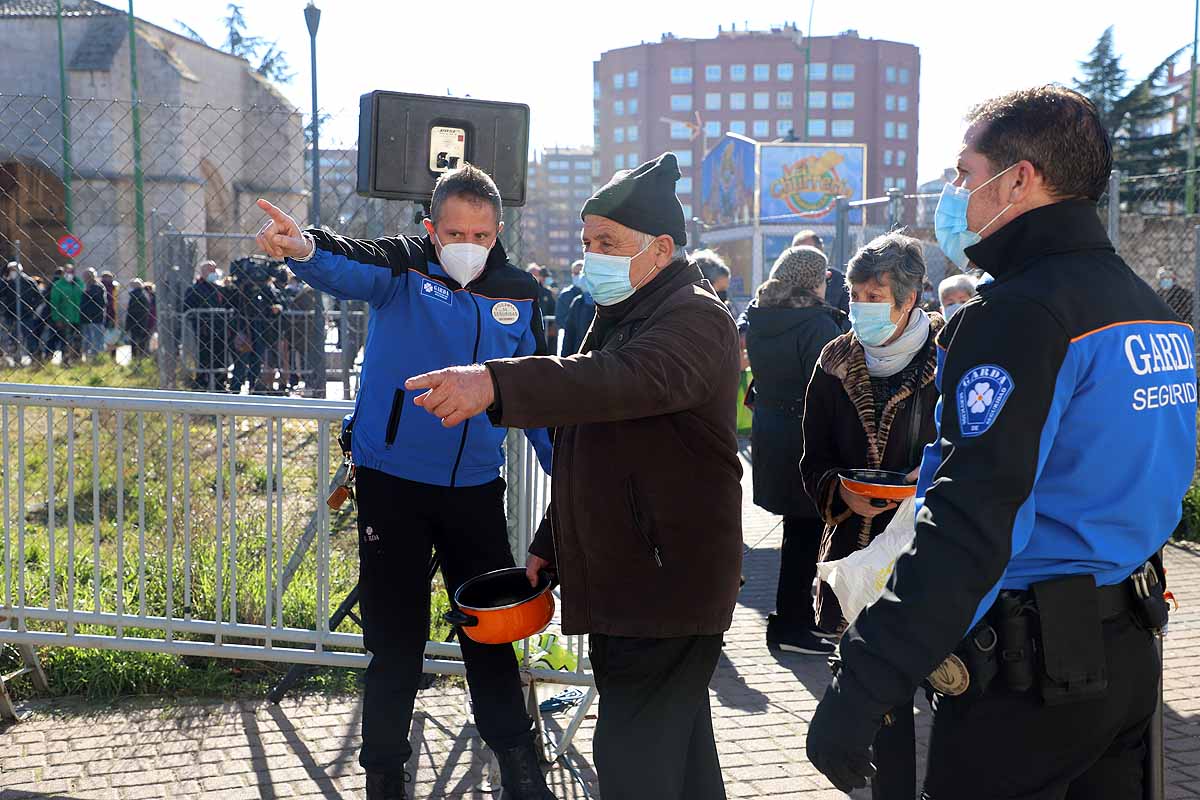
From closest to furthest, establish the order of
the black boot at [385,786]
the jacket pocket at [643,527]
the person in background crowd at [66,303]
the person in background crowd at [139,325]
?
the jacket pocket at [643,527] → the black boot at [385,786] → the person in background crowd at [139,325] → the person in background crowd at [66,303]

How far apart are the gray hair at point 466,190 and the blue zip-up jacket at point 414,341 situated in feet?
0.60

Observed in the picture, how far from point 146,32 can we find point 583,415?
40796 mm

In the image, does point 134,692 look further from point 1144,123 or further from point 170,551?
point 1144,123

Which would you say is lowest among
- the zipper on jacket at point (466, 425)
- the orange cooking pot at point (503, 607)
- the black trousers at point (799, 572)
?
the black trousers at point (799, 572)

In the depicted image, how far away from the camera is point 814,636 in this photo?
235 inches

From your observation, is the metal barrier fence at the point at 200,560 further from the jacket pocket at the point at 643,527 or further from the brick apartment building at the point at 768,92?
the brick apartment building at the point at 768,92

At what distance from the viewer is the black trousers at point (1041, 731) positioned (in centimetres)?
205

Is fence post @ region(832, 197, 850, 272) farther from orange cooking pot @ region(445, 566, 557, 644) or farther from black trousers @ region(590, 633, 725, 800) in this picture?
black trousers @ region(590, 633, 725, 800)

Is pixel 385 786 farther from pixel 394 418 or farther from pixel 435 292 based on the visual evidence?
pixel 435 292

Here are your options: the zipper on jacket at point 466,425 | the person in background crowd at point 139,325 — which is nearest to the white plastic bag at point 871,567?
the zipper on jacket at point 466,425

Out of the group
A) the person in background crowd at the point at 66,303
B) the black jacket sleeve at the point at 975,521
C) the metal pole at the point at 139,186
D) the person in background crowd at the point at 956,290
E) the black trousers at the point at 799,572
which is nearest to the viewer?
the black jacket sleeve at the point at 975,521

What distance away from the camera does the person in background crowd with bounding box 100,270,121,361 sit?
17.6 meters

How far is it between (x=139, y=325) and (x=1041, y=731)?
17.2 metres

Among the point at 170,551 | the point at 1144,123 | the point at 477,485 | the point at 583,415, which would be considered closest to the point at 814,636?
the point at 477,485
